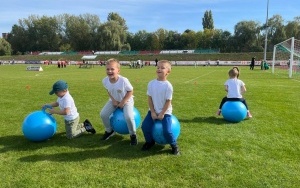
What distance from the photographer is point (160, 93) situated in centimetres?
560

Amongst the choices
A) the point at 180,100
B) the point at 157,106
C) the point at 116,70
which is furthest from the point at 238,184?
the point at 180,100

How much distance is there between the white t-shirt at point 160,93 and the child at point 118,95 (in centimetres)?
69

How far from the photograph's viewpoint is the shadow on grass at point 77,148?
5388 millimetres

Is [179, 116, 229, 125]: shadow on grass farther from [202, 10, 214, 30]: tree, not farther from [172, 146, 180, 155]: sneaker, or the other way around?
[202, 10, 214, 30]: tree

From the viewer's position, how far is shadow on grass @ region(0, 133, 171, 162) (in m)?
5.39

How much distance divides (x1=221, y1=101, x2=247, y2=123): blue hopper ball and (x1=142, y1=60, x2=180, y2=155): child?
9.49 ft

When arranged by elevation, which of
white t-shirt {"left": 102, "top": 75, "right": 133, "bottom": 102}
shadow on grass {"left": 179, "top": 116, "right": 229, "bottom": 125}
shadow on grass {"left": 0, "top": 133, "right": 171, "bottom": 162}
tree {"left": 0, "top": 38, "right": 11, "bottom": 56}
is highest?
tree {"left": 0, "top": 38, "right": 11, "bottom": 56}

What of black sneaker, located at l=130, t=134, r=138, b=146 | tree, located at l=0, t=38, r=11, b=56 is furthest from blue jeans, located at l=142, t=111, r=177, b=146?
tree, located at l=0, t=38, r=11, b=56

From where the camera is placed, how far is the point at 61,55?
305ft

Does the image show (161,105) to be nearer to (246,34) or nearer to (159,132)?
(159,132)

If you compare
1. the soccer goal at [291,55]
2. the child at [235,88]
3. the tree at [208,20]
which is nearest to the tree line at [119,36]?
the tree at [208,20]

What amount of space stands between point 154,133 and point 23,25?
123904mm

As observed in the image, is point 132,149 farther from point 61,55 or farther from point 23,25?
point 23,25

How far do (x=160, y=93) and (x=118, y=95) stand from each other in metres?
1.11
